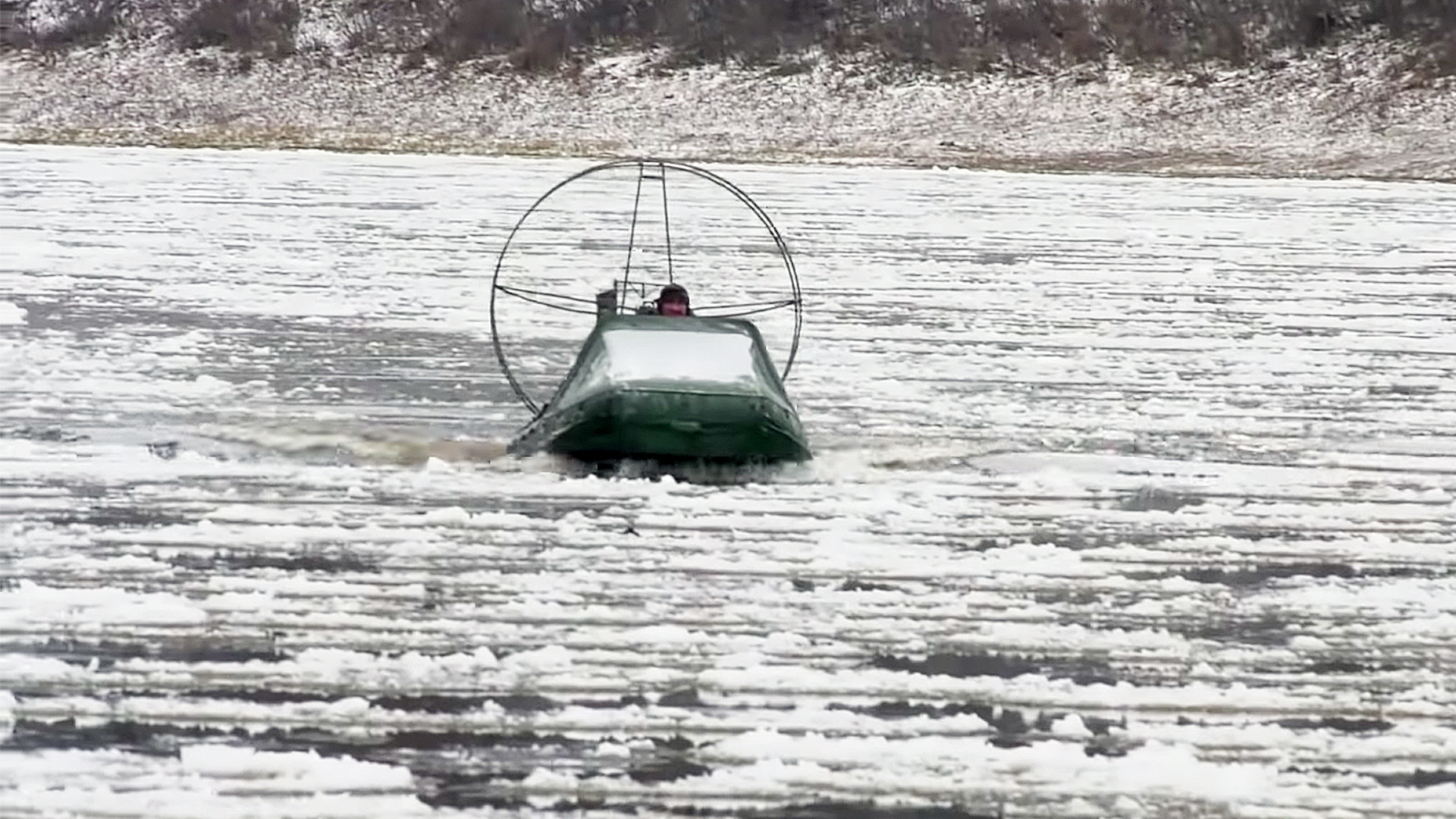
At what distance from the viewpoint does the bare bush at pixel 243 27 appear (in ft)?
69.6

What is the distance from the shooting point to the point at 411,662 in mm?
4328

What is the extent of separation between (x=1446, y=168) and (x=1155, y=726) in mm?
12887

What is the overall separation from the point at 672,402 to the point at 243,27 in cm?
1766

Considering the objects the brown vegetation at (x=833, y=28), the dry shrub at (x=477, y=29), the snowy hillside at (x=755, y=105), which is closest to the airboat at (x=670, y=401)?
the snowy hillside at (x=755, y=105)

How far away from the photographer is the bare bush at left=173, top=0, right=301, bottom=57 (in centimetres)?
2120

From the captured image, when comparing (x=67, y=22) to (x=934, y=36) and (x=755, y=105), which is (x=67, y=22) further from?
(x=934, y=36)

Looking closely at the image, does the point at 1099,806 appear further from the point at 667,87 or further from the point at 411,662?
the point at 667,87

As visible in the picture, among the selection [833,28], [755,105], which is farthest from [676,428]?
[833,28]

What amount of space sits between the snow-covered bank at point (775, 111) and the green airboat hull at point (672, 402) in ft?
34.9

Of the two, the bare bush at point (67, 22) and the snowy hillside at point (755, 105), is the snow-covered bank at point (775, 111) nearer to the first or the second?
the snowy hillside at point (755, 105)

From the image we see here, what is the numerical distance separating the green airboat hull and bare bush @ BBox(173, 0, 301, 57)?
16.5m

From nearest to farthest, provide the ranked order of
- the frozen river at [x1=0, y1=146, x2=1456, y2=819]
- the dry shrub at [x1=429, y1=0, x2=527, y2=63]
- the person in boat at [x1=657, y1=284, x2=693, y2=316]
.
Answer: the frozen river at [x1=0, y1=146, x2=1456, y2=819] → the person in boat at [x1=657, y1=284, x2=693, y2=316] → the dry shrub at [x1=429, y1=0, x2=527, y2=63]

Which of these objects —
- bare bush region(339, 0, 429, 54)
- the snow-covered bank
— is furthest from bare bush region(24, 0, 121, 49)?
bare bush region(339, 0, 429, 54)

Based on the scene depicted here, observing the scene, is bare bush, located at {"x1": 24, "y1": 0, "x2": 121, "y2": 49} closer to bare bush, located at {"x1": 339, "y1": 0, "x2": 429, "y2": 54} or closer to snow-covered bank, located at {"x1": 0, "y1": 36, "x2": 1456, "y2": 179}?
snow-covered bank, located at {"x1": 0, "y1": 36, "x2": 1456, "y2": 179}
